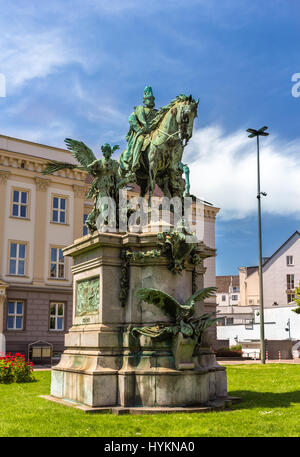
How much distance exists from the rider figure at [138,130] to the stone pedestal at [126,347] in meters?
2.13

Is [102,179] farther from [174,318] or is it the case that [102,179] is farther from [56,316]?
[56,316]

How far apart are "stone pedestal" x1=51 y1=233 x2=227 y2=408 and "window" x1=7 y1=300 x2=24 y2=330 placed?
78.7 feet

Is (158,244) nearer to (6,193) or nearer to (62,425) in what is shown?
(62,425)

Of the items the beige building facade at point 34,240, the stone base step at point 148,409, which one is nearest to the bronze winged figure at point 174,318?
the stone base step at point 148,409

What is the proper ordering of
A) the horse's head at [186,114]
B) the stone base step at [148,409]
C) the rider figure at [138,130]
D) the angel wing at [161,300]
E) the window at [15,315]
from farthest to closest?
the window at [15,315] < the rider figure at [138,130] < the horse's head at [186,114] < the angel wing at [161,300] < the stone base step at [148,409]

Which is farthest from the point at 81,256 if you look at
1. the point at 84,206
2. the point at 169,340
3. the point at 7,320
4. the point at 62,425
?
the point at 84,206

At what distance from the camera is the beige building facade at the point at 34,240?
35219 mm

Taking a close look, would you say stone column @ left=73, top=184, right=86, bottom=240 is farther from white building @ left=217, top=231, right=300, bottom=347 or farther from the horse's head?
the horse's head

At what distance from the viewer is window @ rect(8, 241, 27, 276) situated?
35.9 meters

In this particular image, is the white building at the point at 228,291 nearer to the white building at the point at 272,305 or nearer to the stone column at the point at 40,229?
the white building at the point at 272,305

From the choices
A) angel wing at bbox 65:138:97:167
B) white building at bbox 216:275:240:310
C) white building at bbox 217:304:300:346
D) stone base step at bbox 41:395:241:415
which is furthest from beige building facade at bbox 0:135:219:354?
white building at bbox 216:275:240:310

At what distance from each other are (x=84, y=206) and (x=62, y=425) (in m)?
32.6

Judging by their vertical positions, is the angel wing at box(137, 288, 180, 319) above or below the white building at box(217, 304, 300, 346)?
above
